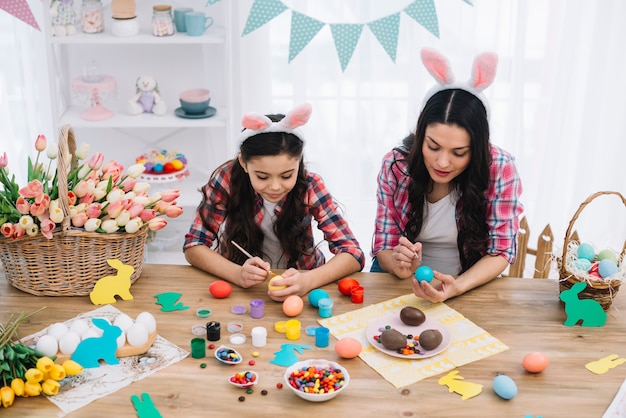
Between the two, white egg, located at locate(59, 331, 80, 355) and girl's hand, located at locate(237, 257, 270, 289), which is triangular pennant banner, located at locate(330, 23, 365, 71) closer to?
girl's hand, located at locate(237, 257, 270, 289)

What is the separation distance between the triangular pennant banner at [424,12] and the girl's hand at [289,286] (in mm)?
1351

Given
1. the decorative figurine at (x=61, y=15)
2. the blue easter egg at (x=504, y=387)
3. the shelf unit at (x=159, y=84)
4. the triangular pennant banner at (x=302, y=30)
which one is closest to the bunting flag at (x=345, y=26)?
the triangular pennant banner at (x=302, y=30)

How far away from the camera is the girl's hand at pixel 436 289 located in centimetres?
186

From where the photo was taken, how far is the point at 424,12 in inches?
114

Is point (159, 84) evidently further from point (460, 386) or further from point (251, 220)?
point (460, 386)

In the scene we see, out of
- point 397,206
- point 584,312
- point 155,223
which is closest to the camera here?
point 584,312

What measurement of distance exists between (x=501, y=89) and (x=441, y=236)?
1.34m

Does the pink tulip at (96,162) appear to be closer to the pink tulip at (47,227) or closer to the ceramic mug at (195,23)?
the pink tulip at (47,227)

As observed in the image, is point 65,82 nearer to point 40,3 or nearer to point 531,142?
point 40,3

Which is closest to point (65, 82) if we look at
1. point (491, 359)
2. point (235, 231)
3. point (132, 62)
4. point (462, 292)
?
point (132, 62)

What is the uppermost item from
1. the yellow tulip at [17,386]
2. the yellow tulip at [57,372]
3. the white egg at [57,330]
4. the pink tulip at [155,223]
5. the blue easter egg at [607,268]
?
the pink tulip at [155,223]

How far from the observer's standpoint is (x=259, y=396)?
152 cm

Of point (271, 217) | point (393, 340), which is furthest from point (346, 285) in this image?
point (271, 217)

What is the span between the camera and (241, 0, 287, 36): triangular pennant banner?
2805 millimetres
